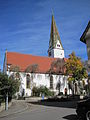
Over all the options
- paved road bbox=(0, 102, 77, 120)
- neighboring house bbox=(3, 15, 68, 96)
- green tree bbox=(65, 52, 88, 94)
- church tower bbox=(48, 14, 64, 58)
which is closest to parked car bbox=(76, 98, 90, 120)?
paved road bbox=(0, 102, 77, 120)

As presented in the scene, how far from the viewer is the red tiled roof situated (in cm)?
3831

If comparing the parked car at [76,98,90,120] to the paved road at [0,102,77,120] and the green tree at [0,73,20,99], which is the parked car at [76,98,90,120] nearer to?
the paved road at [0,102,77,120]

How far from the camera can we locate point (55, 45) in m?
57.4

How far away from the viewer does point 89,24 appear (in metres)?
15.8

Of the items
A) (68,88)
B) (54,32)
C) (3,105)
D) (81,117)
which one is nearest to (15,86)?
(3,105)

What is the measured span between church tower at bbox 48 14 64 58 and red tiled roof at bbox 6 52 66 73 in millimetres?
12565

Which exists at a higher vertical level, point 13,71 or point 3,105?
point 13,71

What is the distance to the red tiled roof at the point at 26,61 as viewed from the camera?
126 feet

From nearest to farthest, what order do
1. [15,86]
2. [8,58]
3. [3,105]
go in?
[3,105]
[15,86]
[8,58]

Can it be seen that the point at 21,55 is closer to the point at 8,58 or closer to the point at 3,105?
the point at 8,58

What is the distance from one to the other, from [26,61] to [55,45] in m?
20.3

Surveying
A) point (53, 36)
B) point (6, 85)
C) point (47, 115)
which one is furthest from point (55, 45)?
point (47, 115)

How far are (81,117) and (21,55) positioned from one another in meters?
35.8

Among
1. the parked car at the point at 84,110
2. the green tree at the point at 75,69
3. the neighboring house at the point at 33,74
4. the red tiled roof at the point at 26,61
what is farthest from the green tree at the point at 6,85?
the red tiled roof at the point at 26,61
